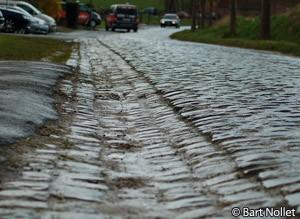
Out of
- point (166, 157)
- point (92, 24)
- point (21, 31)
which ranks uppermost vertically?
point (166, 157)

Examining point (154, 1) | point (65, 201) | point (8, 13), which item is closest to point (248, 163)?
point (65, 201)

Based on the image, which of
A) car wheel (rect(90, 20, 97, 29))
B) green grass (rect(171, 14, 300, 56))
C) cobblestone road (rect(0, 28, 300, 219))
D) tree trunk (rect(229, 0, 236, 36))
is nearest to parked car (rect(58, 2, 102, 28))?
car wheel (rect(90, 20, 97, 29))

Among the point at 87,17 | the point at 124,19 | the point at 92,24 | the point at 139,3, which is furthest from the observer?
the point at 139,3

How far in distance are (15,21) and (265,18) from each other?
1318 cm

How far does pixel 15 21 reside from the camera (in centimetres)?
3866

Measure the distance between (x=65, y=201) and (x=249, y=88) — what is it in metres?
7.27

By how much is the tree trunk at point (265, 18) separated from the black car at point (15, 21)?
1264cm

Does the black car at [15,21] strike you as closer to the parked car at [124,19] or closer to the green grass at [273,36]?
the green grass at [273,36]

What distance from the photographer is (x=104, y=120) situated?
30.3ft

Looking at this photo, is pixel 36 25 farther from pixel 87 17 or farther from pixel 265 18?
pixel 87 17

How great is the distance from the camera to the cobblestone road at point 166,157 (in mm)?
5043

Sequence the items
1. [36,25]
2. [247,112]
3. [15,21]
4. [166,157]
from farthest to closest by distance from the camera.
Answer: [36,25] < [15,21] < [247,112] < [166,157]

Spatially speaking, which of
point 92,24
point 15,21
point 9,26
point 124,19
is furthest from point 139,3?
point 9,26

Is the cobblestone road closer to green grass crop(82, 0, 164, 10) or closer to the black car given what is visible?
the black car
